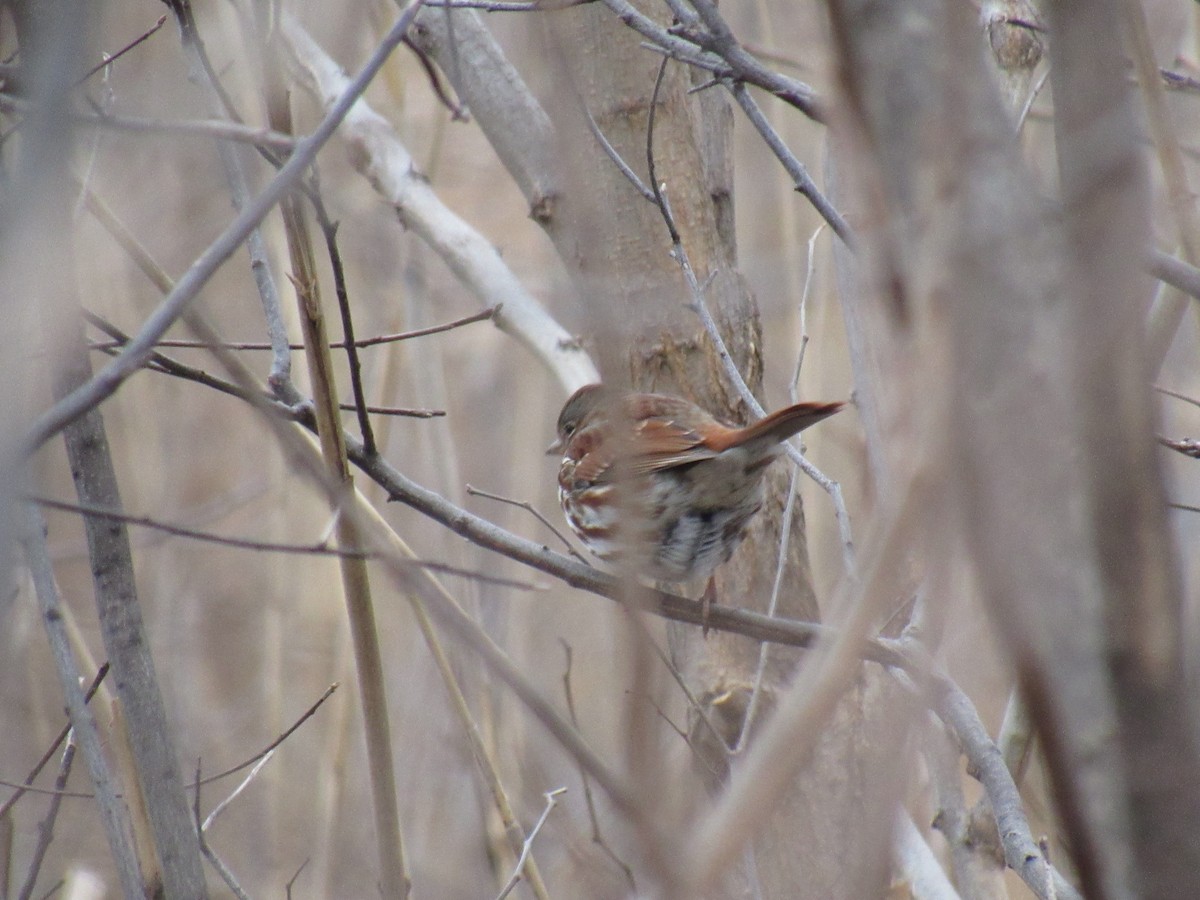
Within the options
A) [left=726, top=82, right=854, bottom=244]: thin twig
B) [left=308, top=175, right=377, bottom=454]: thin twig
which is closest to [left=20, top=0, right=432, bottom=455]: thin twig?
[left=308, top=175, right=377, bottom=454]: thin twig

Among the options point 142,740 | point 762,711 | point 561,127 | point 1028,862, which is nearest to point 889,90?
point 561,127

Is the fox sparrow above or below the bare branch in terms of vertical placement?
below

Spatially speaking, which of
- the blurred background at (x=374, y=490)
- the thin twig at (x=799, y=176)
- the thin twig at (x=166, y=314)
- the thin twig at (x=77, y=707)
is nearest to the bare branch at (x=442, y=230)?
the blurred background at (x=374, y=490)

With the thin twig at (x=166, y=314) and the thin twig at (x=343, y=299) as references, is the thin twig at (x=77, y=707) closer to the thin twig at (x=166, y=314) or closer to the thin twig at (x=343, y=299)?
the thin twig at (x=343, y=299)

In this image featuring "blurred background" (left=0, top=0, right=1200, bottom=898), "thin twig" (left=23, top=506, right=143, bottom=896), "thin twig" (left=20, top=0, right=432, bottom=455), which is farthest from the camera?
"blurred background" (left=0, top=0, right=1200, bottom=898)

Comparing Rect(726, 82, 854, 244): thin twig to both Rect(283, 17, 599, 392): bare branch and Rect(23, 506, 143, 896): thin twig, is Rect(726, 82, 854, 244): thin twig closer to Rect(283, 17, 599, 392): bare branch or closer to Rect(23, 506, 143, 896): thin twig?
Rect(283, 17, 599, 392): bare branch

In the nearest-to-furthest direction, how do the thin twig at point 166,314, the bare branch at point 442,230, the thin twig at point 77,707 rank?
1. the thin twig at point 166,314
2. the thin twig at point 77,707
3. the bare branch at point 442,230

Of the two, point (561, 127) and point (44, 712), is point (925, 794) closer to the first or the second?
point (561, 127)

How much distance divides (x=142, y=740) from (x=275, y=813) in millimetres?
2233

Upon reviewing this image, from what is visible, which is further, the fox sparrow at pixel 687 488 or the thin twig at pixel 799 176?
the fox sparrow at pixel 687 488

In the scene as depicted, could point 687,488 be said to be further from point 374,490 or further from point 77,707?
point 77,707

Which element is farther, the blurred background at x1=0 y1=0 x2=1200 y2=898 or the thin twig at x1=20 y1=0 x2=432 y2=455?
→ the blurred background at x1=0 y1=0 x2=1200 y2=898

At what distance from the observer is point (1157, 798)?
54 cm

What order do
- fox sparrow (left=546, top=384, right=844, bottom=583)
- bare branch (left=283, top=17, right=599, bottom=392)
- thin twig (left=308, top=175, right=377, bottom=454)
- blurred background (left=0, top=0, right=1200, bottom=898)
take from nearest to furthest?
thin twig (left=308, top=175, right=377, bottom=454) → fox sparrow (left=546, top=384, right=844, bottom=583) → bare branch (left=283, top=17, right=599, bottom=392) → blurred background (left=0, top=0, right=1200, bottom=898)
